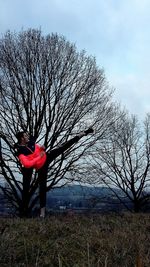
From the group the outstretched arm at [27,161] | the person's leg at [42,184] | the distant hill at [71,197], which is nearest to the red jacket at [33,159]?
the outstretched arm at [27,161]

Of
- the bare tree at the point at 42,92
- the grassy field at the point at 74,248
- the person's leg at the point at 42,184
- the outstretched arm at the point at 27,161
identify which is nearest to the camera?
the grassy field at the point at 74,248

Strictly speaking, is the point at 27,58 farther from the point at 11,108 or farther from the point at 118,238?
the point at 118,238

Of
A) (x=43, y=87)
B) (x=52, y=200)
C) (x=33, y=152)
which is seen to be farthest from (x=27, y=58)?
(x=33, y=152)

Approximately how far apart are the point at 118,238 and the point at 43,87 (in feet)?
52.2

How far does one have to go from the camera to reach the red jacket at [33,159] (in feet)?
23.1

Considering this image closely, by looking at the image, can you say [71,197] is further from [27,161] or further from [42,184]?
[27,161]

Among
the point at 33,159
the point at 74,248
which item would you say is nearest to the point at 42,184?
the point at 33,159

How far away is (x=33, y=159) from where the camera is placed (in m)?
7.12

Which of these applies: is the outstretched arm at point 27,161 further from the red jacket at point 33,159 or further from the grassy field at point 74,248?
the grassy field at point 74,248

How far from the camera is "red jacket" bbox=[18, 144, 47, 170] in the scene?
7.05m

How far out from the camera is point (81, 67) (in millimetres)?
21344

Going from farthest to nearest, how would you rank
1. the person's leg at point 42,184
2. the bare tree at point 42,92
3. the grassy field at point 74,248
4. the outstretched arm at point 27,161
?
the bare tree at point 42,92 < the person's leg at point 42,184 < the outstretched arm at point 27,161 < the grassy field at point 74,248

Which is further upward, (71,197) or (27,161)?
(71,197)

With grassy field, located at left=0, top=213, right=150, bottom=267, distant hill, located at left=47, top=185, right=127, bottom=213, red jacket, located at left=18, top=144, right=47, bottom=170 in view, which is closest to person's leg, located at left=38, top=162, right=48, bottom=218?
red jacket, located at left=18, top=144, right=47, bottom=170
